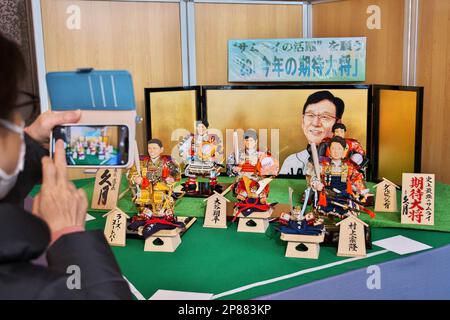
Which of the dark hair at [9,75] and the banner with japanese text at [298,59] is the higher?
the banner with japanese text at [298,59]

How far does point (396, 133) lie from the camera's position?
250cm

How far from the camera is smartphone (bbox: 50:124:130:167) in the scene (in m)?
0.92

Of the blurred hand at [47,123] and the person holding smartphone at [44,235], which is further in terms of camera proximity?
the blurred hand at [47,123]

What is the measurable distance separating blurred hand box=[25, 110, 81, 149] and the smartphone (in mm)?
30

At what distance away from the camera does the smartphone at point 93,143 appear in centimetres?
Answer: 92

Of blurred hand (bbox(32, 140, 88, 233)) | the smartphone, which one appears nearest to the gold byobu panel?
the smartphone

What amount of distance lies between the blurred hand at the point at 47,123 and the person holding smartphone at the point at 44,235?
176 millimetres

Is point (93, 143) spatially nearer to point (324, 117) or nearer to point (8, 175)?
point (8, 175)

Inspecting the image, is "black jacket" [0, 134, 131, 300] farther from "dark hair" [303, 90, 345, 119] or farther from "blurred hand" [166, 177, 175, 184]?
"dark hair" [303, 90, 345, 119]

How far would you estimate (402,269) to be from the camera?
1.61 metres

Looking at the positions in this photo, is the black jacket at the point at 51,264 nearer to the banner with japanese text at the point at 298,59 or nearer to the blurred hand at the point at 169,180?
the blurred hand at the point at 169,180

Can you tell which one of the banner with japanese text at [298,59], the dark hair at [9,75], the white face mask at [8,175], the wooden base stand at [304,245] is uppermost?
the banner with japanese text at [298,59]

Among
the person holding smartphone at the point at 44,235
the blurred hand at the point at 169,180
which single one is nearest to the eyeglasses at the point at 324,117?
the blurred hand at the point at 169,180
